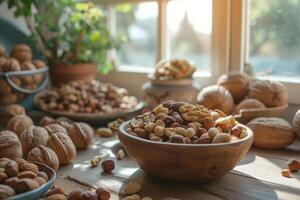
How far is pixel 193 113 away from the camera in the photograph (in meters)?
0.80

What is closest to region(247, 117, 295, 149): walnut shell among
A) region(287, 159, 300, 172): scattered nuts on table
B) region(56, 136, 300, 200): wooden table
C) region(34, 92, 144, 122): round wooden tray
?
region(56, 136, 300, 200): wooden table

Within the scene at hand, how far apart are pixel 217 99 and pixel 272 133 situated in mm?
182

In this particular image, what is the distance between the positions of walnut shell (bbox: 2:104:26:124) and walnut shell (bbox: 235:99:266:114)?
2.06ft

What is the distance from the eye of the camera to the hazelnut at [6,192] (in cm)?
59

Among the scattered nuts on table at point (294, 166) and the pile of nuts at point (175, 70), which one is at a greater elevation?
the pile of nuts at point (175, 70)

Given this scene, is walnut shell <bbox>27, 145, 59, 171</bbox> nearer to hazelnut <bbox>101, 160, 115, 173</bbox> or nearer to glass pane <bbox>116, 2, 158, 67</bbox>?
hazelnut <bbox>101, 160, 115, 173</bbox>

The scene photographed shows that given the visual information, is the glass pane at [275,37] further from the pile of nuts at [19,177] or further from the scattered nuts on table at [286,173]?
the pile of nuts at [19,177]

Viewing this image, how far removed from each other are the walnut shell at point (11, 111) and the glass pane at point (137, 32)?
0.53 meters

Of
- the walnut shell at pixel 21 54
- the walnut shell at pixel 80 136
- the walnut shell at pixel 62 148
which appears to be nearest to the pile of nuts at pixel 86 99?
the walnut shell at pixel 21 54

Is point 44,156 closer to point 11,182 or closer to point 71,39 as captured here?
point 11,182

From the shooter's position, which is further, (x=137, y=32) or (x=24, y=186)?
(x=137, y=32)

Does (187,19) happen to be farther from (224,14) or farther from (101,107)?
(101,107)

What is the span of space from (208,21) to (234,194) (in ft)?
2.57

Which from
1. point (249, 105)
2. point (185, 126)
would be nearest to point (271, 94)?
point (249, 105)
